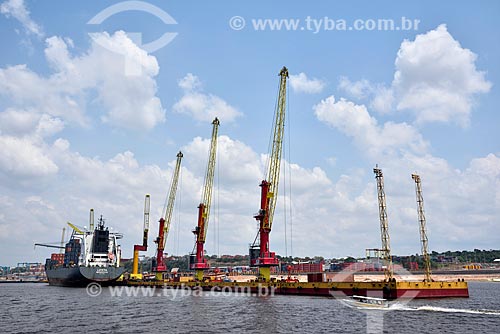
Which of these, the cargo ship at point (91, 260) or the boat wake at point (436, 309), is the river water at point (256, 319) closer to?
the boat wake at point (436, 309)

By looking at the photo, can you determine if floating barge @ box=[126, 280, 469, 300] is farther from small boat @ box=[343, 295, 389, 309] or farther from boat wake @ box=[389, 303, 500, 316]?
boat wake @ box=[389, 303, 500, 316]

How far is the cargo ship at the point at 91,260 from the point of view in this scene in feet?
491

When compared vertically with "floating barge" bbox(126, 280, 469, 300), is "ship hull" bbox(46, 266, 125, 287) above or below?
above

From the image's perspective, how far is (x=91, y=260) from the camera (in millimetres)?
159375

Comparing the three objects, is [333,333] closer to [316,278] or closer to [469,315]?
[469,315]

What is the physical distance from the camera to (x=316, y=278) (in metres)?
106

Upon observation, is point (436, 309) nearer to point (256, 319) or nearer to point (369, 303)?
point (369, 303)

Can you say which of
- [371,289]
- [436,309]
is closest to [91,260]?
[371,289]

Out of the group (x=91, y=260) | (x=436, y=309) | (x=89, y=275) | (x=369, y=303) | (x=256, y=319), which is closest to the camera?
(x=256, y=319)

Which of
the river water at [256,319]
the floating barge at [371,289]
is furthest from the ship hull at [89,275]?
the river water at [256,319]

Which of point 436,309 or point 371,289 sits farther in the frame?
point 371,289

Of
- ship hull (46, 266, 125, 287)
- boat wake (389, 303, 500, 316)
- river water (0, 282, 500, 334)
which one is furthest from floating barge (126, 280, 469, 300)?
ship hull (46, 266, 125, 287)

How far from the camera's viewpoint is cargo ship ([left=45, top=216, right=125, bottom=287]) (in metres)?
150

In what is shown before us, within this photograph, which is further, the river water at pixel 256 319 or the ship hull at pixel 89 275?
the ship hull at pixel 89 275
